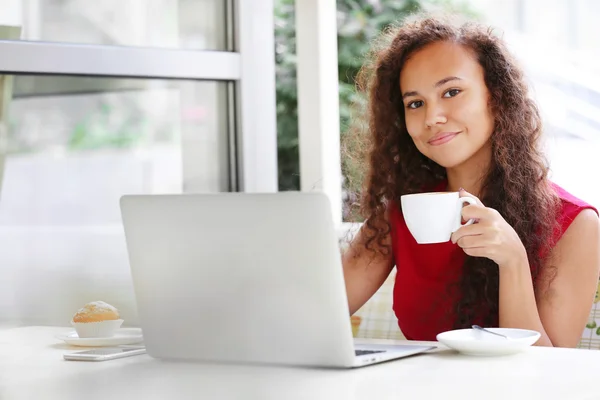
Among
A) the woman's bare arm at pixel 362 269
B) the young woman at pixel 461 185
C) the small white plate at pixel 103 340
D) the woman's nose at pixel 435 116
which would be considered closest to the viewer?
the small white plate at pixel 103 340

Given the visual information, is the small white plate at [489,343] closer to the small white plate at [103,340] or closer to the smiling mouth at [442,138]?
the small white plate at [103,340]

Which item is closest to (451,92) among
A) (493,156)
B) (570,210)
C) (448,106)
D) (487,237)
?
(448,106)

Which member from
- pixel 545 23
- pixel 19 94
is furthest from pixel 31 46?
pixel 545 23

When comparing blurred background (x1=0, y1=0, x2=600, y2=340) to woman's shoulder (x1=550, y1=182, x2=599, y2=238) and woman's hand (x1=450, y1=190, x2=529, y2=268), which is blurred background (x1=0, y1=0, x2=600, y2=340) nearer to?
woman's shoulder (x1=550, y1=182, x2=599, y2=238)

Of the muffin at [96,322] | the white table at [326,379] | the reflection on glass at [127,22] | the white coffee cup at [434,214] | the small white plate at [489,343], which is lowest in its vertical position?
the white table at [326,379]

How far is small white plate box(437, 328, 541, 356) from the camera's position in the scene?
4.00ft

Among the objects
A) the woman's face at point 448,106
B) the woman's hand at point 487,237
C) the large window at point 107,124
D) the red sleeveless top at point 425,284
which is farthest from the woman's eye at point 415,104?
the large window at point 107,124

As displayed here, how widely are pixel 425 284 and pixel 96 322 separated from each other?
68cm

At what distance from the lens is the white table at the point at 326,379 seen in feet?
3.34

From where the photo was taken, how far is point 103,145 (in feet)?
7.94

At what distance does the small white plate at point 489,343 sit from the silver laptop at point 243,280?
0.05 meters

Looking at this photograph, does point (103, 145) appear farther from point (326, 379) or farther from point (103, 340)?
point (326, 379)

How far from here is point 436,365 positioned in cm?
119

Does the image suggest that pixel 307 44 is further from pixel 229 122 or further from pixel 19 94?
pixel 19 94
